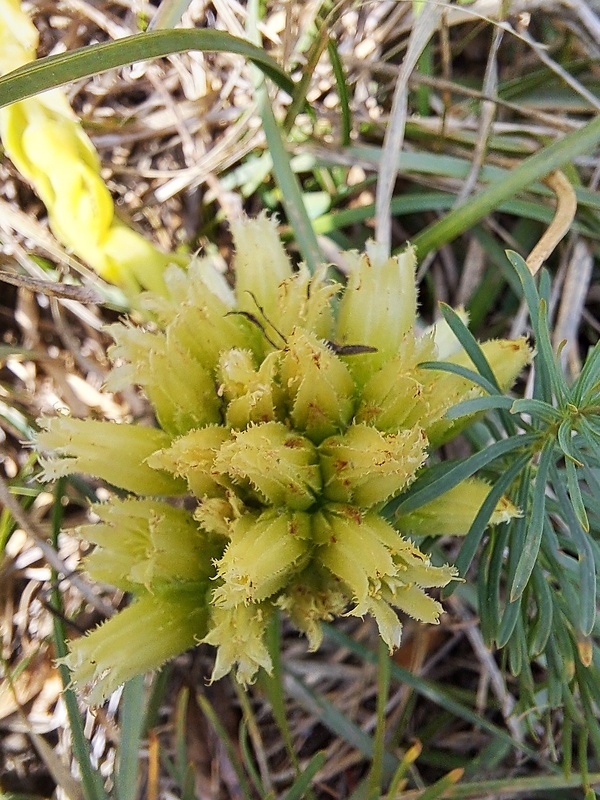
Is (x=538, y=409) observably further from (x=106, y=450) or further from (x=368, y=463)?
(x=106, y=450)

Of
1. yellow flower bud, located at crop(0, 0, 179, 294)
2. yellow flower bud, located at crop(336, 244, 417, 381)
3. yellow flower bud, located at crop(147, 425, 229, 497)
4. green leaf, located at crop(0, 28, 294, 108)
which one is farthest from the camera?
yellow flower bud, located at crop(0, 0, 179, 294)

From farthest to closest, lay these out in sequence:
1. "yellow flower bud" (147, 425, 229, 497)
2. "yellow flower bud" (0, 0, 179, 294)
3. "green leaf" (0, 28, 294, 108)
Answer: "yellow flower bud" (0, 0, 179, 294) < "yellow flower bud" (147, 425, 229, 497) < "green leaf" (0, 28, 294, 108)

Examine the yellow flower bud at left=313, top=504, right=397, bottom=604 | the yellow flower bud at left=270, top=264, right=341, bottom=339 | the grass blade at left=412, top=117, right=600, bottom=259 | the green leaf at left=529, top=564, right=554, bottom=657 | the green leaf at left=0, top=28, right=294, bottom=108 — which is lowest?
the green leaf at left=529, top=564, right=554, bottom=657

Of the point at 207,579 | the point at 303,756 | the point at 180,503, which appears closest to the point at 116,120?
the point at 180,503

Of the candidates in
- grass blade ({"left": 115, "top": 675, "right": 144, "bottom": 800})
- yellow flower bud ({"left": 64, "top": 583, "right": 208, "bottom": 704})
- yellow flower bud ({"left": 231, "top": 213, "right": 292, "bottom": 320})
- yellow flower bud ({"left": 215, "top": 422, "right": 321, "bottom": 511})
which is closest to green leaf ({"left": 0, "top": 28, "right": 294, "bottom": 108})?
yellow flower bud ({"left": 231, "top": 213, "right": 292, "bottom": 320})

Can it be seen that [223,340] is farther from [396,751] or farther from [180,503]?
[396,751]

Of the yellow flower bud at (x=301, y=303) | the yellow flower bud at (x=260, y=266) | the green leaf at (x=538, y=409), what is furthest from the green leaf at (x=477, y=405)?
the yellow flower bud at (x=260, y=266)

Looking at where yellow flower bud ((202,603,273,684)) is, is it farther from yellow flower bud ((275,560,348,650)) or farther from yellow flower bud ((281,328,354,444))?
yellow flower bud ((281,328,354,444))
